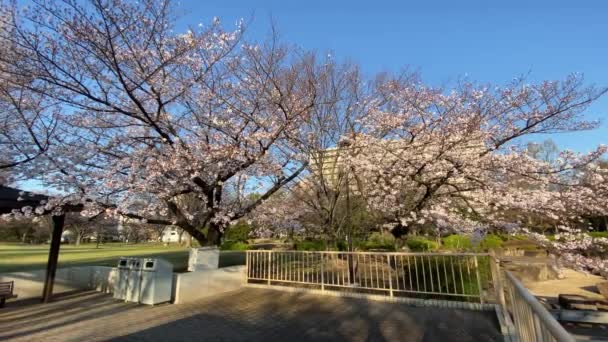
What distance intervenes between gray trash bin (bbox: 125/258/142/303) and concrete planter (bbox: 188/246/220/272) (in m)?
1.41

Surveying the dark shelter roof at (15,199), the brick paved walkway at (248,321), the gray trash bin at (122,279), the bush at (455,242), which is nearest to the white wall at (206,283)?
the brick paved walkway at (248,321)

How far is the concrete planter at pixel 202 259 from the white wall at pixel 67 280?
2.49 m

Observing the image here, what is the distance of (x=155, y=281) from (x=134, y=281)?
89 cm

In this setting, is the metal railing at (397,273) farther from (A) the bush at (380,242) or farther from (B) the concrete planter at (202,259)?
(A) the bush at (380,242)

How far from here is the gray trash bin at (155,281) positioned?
7246 millimetres

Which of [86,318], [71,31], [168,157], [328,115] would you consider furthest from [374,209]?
[71,31]

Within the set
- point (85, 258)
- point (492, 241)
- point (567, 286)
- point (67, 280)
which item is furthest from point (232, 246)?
point (567, 286)

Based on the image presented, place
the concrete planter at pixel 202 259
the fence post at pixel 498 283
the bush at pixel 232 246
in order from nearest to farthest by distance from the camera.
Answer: the fence post at pixel 498 283 → the concrete planter at pixel 202 259 → the bush at pixel 232 246

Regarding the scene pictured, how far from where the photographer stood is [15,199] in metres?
7.41

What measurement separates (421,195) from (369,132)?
8.26 feet

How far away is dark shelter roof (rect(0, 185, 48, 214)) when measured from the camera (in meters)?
7.27

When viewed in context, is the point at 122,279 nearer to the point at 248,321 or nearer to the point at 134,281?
the point at 134,281

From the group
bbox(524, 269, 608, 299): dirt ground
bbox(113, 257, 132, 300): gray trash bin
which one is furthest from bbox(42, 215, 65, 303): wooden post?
bbox(524, 269, 608, 299): dirt ground

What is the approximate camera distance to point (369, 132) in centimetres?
970
